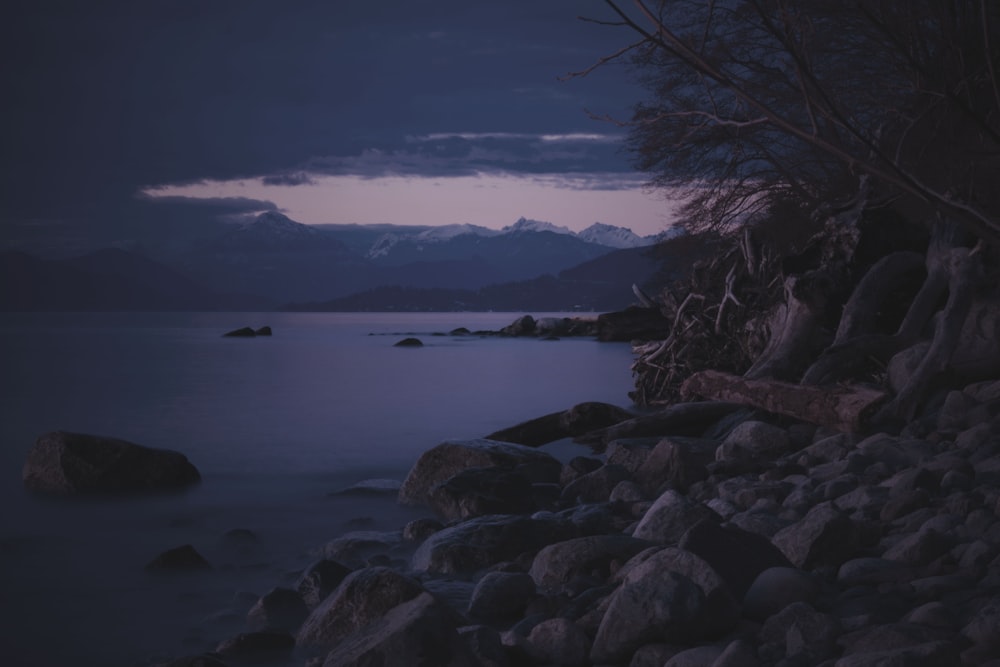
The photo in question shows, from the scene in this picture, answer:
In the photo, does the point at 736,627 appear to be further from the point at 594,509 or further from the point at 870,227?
the point at 870,227

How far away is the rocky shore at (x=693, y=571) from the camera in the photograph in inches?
153

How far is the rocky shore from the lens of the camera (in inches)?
153

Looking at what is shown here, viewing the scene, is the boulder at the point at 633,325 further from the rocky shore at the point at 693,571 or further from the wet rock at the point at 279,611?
the wet rock at the point at 279,611

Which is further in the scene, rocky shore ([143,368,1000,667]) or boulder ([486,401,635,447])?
boulder ([486,401,635,447])

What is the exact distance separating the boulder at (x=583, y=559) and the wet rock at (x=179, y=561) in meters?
3.11

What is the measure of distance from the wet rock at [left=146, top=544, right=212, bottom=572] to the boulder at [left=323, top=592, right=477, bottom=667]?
11.2ft

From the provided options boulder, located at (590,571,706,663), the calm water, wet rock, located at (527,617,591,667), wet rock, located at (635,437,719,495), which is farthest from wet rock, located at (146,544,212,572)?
boulder, located at (590,571,706,663)

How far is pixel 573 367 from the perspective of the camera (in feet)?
108

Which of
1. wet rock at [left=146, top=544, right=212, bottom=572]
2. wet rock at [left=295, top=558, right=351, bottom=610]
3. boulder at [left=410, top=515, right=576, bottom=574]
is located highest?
boulder at [left=410, top=515, right=576, bottom=574]

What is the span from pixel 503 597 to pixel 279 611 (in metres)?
1.63

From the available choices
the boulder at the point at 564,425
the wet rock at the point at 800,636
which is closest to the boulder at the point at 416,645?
the wet rock at the point at 800,636

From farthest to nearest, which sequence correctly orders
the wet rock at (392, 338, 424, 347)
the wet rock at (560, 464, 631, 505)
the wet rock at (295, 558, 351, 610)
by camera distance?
the wet rock at (392, 338, 424, 347), the wet rock at (560, 464, 631, 505), the wet rock at (295, 558, 351, 610)

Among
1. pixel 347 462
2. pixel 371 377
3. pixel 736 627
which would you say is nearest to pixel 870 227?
pixel 347 462

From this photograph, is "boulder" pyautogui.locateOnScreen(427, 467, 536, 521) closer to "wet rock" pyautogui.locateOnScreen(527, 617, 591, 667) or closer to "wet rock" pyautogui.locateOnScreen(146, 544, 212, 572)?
"wet rock" pyautogui.locateOnScreen(146, 544, 212, 572)
